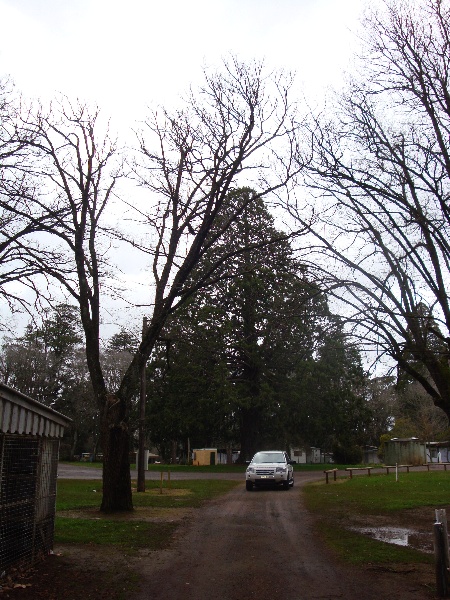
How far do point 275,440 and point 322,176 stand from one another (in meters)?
33.2

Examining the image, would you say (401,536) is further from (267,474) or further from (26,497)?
(267,474)

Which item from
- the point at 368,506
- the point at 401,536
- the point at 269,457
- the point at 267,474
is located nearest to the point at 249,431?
the point at 269,457

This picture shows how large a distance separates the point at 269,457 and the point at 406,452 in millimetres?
21290

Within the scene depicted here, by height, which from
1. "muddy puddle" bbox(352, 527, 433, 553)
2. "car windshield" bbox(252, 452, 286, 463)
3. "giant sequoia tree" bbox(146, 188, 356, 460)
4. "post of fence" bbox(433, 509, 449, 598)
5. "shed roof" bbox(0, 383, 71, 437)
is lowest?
"muddy puddle" bbox(352, 527, 433, 553)

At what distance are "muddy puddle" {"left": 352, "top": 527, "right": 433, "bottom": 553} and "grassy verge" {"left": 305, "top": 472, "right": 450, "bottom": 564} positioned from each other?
294 mm

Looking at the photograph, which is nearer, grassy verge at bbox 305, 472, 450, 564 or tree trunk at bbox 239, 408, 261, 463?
grassy verge at bbox 305, 472, 450, 564

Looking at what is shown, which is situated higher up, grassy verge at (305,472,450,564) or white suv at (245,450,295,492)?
white suv at (245,450,295,492)

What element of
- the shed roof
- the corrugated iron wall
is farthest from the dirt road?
the shed roof

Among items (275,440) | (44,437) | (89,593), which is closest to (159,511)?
(44,437)

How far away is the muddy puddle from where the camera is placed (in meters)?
11.1

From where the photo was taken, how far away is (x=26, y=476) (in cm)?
834

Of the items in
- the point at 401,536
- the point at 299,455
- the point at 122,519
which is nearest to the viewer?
the point at 401,536

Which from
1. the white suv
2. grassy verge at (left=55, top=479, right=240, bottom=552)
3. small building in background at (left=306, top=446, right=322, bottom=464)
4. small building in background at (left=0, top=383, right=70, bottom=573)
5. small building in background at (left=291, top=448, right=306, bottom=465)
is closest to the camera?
small building in background at (left=0, top=383, right=70, bottom=573)

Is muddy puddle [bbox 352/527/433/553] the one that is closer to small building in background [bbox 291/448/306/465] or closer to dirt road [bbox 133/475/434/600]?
dirt road [bbox 133/475/434/600]
